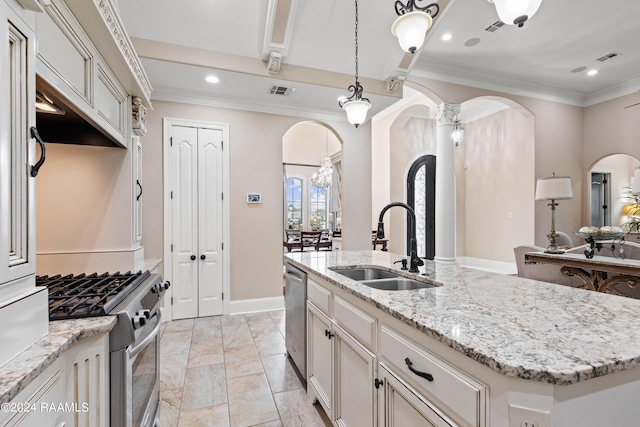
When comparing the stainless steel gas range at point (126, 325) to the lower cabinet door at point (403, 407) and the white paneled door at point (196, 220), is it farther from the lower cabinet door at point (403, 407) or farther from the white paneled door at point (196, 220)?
the white paneled door at point (196, 220)

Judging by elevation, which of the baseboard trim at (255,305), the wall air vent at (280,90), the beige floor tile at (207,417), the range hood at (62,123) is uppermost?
the wall air vent at (280,90)

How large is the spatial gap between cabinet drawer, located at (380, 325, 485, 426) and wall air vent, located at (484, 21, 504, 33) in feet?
13.8

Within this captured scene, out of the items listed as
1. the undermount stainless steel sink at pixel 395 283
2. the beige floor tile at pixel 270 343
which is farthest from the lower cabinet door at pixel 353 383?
the beige floor tile at pixel 270 343

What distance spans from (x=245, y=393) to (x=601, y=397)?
85.3 inches

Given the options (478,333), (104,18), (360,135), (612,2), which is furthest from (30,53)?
(612,2)

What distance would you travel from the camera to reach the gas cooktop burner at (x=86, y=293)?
1181 mm

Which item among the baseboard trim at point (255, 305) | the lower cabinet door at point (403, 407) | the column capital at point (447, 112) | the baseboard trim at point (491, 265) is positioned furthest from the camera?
the baseboard trim at point (491, 265)

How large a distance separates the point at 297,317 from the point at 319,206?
681 cm

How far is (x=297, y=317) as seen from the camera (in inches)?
95.5

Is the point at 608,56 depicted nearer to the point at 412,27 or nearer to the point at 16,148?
the point at 412,27

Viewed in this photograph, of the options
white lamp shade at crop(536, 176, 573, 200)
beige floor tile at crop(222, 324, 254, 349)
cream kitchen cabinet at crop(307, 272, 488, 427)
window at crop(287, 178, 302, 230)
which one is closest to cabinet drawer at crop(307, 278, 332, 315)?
cream kitchen cabinet at crop(307, 272, 488, 427)

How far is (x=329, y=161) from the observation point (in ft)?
26.1

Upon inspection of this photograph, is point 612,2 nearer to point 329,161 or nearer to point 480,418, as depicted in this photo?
point 480,418

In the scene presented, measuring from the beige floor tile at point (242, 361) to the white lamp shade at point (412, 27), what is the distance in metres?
2.76
